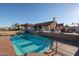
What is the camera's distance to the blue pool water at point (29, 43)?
4386 mm

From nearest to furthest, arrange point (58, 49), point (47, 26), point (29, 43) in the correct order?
1. point (58, 49)
2. point (47, 26)
3. point (29, 43)

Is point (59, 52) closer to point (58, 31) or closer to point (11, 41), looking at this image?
point (58, 31)

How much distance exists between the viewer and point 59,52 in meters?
4.14

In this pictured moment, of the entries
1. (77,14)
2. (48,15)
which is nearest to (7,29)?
(48,15)

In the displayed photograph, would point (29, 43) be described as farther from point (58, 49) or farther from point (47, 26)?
point (58, 49)

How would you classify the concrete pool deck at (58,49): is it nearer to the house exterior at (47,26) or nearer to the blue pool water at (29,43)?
the blue pool water at (29,43)

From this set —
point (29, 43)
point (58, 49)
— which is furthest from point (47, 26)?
point (29, 43)

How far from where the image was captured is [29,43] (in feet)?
15.7

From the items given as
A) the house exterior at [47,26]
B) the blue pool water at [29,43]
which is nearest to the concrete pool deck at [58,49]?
the blue pool water at [29,43]

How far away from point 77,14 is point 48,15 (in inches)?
29.0

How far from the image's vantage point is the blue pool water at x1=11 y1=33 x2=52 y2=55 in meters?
4.39

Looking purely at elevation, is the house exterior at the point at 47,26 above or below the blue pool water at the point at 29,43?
above

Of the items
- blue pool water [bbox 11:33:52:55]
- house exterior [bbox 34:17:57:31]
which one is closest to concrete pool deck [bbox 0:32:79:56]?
blue pool water [bbox 11:33:52:55]

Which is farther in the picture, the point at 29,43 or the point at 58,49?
the point at 29,43
